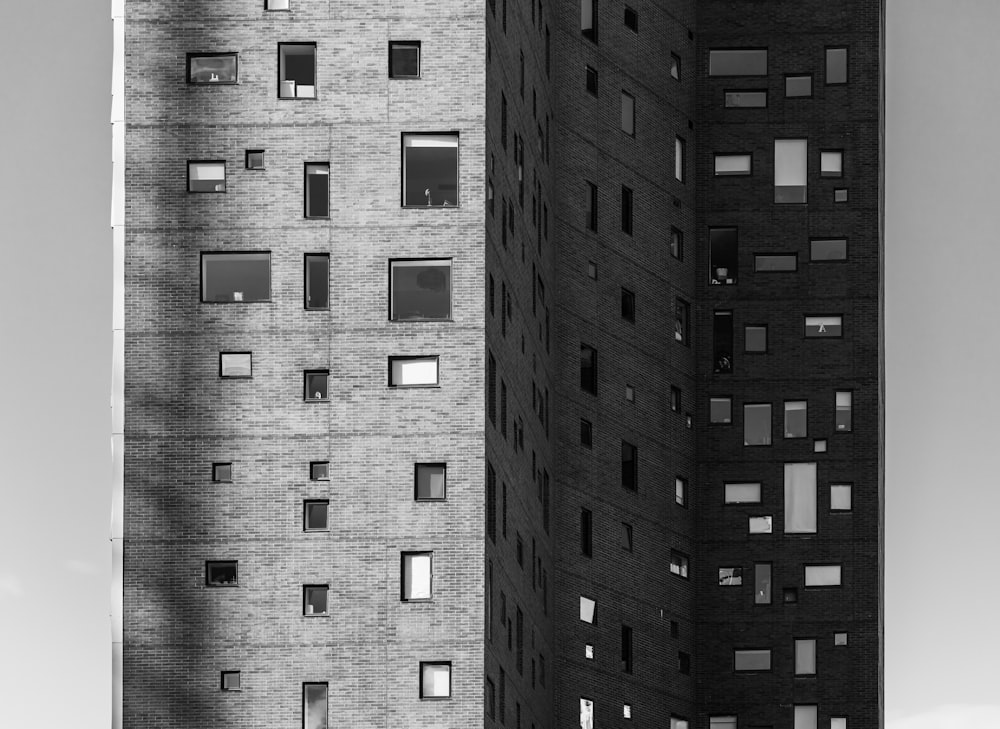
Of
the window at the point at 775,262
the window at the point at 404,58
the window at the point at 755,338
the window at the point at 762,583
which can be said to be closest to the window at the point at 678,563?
the window at the point at 762,583

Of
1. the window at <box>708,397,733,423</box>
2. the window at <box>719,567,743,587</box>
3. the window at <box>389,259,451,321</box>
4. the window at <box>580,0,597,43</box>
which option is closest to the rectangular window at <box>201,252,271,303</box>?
the window at <box>389,259,451,321</box>

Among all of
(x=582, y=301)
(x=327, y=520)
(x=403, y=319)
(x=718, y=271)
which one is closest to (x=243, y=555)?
(x=327, y=520)

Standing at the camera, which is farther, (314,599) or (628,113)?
(628,113)

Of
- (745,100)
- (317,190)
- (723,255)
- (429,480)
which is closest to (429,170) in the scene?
(317,190)

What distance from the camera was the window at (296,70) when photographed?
58.1m

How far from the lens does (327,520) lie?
185 feet

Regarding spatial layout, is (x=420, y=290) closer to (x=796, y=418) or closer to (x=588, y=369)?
(x=588, y=369)

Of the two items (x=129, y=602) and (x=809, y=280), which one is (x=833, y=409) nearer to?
(x=809, y=280)

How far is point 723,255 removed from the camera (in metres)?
81.4

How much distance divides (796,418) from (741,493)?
9.02 ft

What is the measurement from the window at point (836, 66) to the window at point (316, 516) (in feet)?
103

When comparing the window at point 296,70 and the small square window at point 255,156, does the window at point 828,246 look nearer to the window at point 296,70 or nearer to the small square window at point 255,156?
the window at point 296,70

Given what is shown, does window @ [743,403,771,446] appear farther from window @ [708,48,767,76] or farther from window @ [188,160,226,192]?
window @ [188,160,226,192]

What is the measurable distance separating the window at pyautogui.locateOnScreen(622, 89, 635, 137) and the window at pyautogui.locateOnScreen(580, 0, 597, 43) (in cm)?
213
